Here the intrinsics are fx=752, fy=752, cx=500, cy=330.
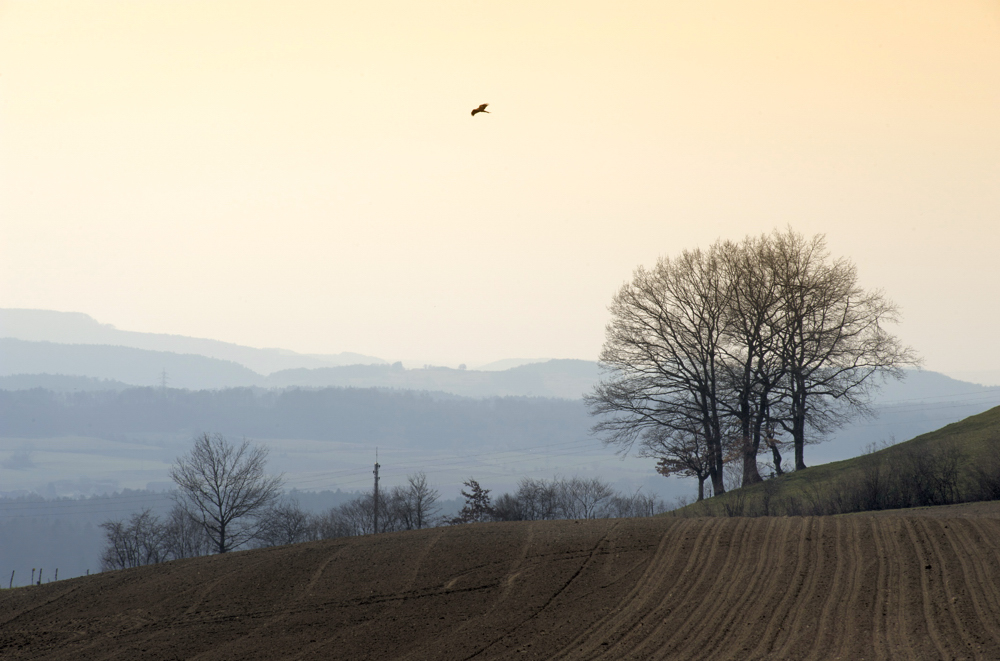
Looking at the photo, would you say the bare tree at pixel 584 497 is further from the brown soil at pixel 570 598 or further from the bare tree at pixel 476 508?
the brown soil at pixel 570 598

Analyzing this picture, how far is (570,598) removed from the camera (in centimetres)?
1873

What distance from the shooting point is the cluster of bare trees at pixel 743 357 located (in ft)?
131

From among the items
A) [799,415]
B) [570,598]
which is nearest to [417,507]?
[799,415]

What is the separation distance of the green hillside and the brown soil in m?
9.18

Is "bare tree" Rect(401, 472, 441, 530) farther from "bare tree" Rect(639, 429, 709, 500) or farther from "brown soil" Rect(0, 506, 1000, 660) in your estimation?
"brown soil" Rect(0, 506, 1000, 660)

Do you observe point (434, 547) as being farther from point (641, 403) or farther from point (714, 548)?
point (641, 403)

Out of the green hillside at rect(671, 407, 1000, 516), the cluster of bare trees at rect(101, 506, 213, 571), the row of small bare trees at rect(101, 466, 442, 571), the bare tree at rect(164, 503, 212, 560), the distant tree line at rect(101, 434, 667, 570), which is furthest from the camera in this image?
the bare tree at rect(164, 503, 212, 560)

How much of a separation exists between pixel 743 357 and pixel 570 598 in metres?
26.0

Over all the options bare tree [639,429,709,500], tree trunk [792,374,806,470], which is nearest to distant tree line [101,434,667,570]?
bare tree [639,429,709,500]

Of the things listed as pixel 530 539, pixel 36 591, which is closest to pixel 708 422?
pixel 530 539

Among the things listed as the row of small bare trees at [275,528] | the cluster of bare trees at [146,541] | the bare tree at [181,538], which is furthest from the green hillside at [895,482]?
the bare tree at [181,538]

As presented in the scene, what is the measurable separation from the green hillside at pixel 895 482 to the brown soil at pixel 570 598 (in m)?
9.18

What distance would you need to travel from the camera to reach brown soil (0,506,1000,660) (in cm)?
1541

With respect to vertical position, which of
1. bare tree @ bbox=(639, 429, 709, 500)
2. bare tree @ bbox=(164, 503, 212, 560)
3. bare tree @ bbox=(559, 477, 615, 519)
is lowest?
bare tree @ bbox=(164, 503, 212, 560)
